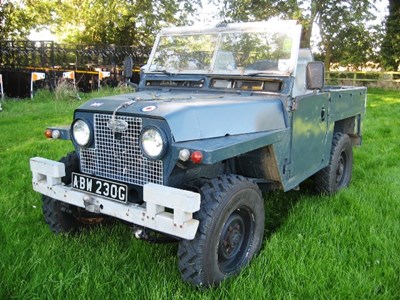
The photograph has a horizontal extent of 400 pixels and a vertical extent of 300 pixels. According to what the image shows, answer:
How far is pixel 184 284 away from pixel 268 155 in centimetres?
124

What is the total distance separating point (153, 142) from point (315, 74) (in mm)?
1632

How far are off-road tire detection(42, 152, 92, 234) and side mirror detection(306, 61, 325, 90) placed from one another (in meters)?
2.04

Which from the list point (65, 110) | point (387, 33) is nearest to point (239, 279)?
point (65, 110)

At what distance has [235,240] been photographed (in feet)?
10.0

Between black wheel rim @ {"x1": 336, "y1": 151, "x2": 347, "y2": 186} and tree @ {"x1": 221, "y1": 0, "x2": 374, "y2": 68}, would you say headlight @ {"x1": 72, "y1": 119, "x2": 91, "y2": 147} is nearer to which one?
black wheel rim @ {"x1": 336, "y1": 151, "x2": 347, "y2": 186}

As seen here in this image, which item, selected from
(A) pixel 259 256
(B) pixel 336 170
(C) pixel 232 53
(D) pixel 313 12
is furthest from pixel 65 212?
(D) pixel 313 12

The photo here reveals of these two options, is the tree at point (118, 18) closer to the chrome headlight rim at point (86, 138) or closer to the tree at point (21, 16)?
the tree at point (21, 16)

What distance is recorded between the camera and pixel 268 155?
135 inches

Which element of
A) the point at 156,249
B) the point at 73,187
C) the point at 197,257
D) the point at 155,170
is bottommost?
the point at 156,249

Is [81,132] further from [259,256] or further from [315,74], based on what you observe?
[315,74]

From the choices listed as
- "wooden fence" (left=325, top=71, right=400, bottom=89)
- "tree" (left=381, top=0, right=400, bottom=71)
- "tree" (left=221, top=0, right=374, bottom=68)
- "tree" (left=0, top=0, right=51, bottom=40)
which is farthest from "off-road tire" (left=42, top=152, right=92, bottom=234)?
"tree" (left=381, top=0, right=400, bottom=71)

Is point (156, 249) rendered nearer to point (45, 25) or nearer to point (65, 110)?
point (65, 110)

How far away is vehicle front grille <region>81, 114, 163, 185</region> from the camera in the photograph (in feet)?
9.39

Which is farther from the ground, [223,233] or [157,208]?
[157,208]
